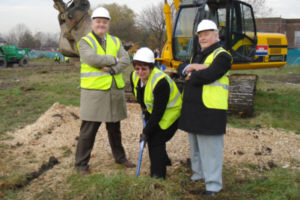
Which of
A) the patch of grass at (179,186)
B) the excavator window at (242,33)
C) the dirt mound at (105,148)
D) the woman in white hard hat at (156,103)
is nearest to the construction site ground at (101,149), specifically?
the dirt mound at (105,148)

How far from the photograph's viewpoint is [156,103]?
3393mm

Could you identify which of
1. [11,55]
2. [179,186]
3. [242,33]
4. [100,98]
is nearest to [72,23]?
[100,98]

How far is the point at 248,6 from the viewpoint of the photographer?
835cm

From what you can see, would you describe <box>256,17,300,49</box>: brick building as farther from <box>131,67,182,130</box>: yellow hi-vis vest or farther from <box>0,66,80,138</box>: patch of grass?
<box>131,67,182,130</box>: yellow hi-vis vest

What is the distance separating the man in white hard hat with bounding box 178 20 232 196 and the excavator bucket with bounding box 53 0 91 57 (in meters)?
2.72

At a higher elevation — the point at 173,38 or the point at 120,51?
the point at 173,38

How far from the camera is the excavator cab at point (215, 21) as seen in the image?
24.2 ft

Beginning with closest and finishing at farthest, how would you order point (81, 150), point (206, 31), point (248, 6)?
point (206, 31) < point (81, 150) < point (248, 6)

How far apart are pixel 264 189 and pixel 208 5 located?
16.9ft

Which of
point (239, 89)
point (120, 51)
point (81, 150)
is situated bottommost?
point (81, 150)

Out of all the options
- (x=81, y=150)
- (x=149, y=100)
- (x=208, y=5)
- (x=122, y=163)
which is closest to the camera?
(x=149, y=100)

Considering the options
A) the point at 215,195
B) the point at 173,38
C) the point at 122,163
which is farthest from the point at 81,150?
the point at 173,38

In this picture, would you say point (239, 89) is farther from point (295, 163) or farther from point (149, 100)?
point (149, 100)

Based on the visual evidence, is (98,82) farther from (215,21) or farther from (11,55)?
(11,55)
